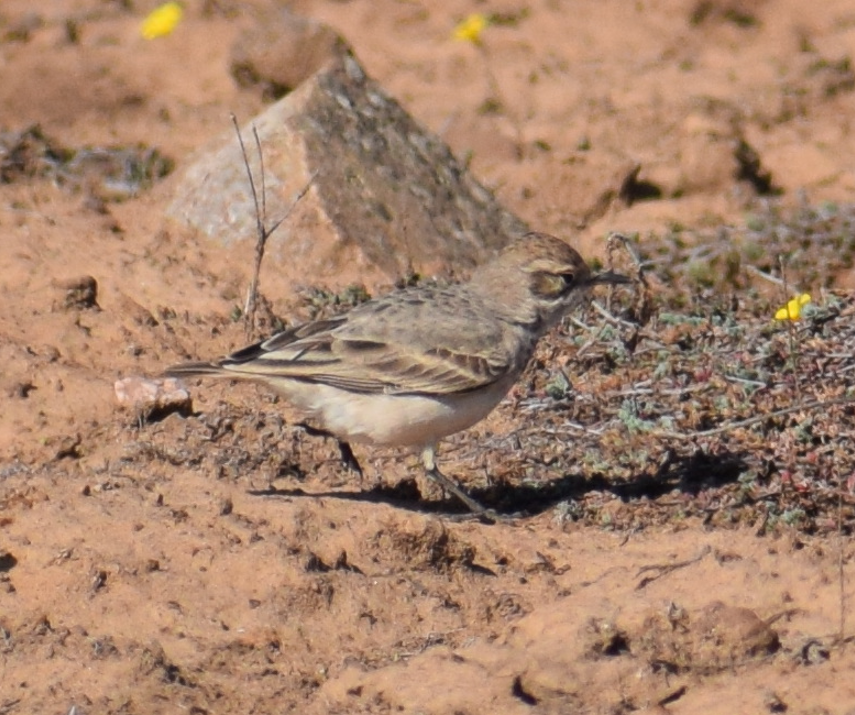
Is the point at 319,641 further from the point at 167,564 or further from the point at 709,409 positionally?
the point at 709,409

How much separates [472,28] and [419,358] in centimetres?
596

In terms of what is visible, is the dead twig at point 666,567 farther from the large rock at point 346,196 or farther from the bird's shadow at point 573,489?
the large rock at point 346,196

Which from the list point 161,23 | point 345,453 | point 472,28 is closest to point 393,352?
point 345,453

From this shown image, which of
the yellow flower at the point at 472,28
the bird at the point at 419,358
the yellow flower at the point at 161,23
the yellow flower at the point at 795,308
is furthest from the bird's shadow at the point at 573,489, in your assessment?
the yellow flower at the point at 161,23

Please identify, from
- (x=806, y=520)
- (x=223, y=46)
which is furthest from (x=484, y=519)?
(x=223, y=46)

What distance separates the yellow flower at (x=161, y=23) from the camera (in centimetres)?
1322

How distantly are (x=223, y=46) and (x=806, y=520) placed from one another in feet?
27.0

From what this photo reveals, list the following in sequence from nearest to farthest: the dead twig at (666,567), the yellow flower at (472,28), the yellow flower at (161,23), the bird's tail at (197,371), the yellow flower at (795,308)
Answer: the dead twig at (666,567) < the bird's tail at (197,371) < the yellow flower at (795,308) < the yellow flower at (472,28) < the yellow flower at (161,23)

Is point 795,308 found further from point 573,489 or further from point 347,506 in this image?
point 347,506

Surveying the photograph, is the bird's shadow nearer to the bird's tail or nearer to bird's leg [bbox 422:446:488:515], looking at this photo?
bird's leg [bbox 422:446:488:515]

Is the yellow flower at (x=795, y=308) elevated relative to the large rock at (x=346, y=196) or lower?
lower

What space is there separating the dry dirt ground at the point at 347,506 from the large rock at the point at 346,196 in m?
0.22

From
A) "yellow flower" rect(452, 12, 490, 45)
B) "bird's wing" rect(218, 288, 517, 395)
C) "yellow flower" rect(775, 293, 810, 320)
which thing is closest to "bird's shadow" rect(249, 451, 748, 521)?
"bird's wing" rect(218, 288, 517, 395)

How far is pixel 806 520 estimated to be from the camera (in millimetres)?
6656
